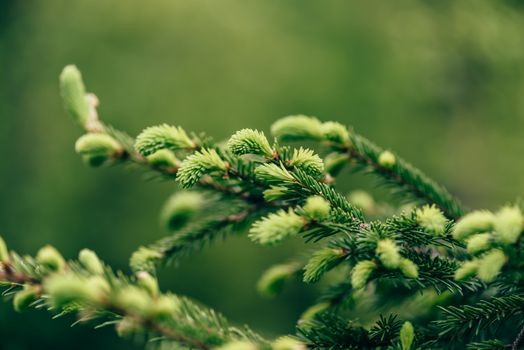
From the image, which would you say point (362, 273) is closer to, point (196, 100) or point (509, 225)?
point (509, 225)

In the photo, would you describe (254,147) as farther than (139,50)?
No

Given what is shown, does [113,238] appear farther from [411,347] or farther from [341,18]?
[411,347]

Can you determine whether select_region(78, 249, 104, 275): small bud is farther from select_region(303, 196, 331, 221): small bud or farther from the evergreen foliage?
select_region(303, 196, 331, 221): small bud

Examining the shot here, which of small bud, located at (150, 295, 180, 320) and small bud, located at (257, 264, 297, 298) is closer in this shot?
small bud, located at (150, 295, 180, 320)

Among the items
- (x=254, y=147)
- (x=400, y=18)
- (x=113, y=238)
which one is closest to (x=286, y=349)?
(x=254, y=147)

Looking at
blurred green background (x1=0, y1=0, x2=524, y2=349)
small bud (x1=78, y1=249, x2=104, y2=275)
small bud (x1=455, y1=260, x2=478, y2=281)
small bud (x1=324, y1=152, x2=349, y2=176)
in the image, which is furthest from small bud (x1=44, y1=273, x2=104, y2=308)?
blurred green background (x1=0, y1=0, x2=524, y2=349)

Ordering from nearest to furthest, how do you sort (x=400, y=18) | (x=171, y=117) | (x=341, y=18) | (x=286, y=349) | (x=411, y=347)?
(x=286, y=349)
(x=411, y=347)
(x=400, y=18)
(x=171, y=117)
(x=341, y=18)

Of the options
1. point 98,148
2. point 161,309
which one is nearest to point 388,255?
point 161,309
